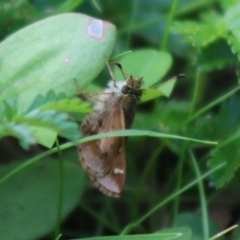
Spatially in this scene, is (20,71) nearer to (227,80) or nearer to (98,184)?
(98,184)

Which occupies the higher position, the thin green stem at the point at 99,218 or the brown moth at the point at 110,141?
the brown moth at the point at 110,141

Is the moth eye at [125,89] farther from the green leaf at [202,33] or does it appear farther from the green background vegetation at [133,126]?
the green leaf at [202,33]

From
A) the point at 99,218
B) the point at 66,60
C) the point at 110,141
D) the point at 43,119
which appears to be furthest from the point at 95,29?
the point at 99,218

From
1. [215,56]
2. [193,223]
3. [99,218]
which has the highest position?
[215,56]

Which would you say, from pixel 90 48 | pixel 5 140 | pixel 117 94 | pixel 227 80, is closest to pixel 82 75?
pixel 90 48

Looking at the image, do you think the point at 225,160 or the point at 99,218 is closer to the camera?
the point at 225,160

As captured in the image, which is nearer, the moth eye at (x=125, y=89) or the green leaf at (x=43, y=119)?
the green leaf at (x=43, y=119)

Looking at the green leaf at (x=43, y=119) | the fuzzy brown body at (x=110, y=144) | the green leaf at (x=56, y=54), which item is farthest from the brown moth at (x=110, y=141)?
the green leaf at (x=43, y=119)

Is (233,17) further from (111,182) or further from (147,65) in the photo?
(111,182)
